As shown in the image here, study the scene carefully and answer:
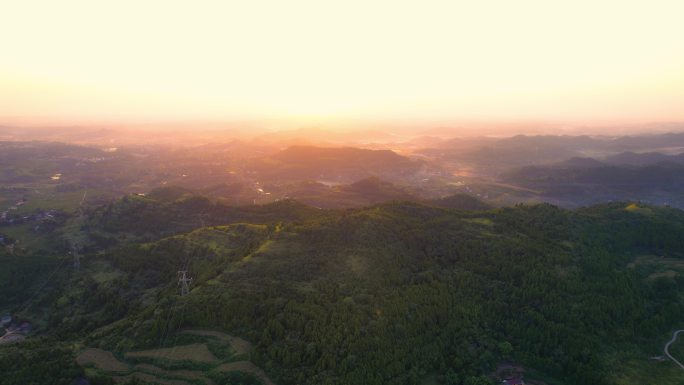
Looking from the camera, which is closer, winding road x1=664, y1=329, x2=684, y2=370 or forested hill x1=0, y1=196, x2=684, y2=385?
forested hill x1=0, y1=196, x2=684, y2=385

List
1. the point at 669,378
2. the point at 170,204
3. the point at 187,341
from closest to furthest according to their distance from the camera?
the point at 669,378 < the point at 187,341 < the point at 170,204

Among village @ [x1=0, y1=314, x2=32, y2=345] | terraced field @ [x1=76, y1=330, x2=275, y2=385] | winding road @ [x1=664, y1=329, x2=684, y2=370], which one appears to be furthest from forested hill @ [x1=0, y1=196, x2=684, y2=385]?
village @ [x1=0, y1=314, x2=32, y2=345]

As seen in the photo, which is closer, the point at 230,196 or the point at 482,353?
the point at 482,353

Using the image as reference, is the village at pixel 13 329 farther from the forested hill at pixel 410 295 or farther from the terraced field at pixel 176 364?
the terraced field at pixel 176 364

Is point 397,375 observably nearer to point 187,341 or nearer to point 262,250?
point 187,341

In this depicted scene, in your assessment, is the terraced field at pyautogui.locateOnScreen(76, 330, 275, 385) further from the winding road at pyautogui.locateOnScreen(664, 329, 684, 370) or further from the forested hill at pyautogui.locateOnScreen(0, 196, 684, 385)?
the winding road at pyautogui.locateOnScreen(664, 329, 684, 370)

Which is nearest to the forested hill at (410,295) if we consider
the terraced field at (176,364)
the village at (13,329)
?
the terraced field at (176,364)

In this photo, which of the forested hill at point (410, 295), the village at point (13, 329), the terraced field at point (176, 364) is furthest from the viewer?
the village at point (13, 329)

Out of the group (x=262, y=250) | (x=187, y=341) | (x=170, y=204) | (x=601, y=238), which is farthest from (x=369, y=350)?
(x=170, y=204)
